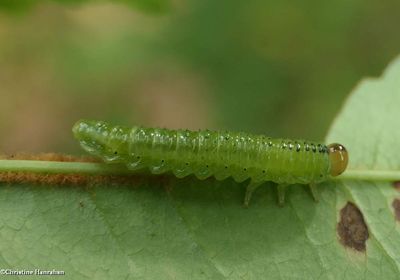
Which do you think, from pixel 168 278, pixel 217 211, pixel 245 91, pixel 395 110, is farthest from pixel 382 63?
pixel 168 278

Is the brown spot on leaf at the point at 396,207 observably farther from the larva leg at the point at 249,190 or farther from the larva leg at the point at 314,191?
the larva leg at the point at 249,190

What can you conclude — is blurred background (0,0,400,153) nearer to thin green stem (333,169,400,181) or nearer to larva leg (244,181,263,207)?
thin green stem (333,169,400,181)

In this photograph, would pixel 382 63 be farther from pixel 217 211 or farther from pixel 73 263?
pixel 73 263

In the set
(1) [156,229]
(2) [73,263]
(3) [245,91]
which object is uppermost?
(3) [245,91]

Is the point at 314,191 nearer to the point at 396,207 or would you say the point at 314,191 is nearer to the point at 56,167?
the point at 396,207

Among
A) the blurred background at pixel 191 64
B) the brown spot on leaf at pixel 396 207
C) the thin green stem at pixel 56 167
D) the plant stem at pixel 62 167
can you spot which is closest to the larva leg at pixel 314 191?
the brown spot on leaf at pixel 396 207
